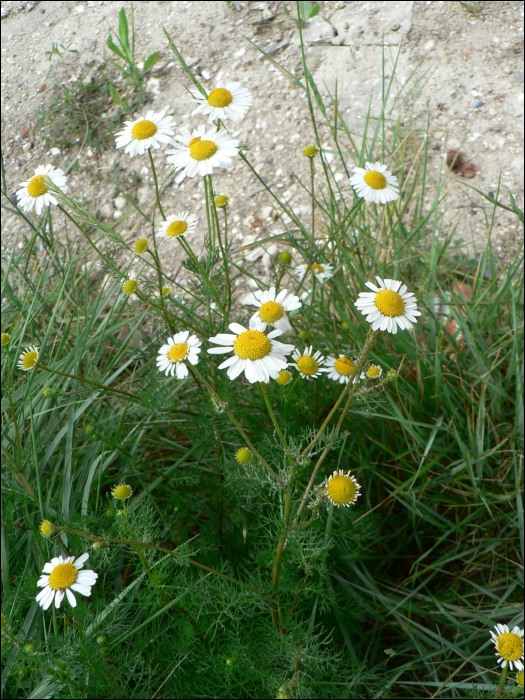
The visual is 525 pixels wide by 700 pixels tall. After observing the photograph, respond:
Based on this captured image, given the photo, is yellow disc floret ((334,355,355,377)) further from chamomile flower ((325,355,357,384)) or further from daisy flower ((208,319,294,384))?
daisy flower ((208,319,294,384))

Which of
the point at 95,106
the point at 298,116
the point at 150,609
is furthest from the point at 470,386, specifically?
the point at 95,106

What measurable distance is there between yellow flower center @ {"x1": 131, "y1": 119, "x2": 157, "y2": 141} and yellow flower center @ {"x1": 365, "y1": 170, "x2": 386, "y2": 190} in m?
0.50

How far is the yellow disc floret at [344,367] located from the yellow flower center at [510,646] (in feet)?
2.03

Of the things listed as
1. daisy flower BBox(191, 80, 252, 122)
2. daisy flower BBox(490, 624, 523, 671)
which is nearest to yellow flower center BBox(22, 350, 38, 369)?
daisy flower BBox(191, 80, 252, 122)

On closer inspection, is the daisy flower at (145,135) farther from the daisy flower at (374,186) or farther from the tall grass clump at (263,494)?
the daisy flower at (374,186)

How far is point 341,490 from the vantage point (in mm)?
925

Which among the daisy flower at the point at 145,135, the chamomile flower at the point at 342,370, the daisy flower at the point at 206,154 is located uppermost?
the daisy flower at the point at 145,135

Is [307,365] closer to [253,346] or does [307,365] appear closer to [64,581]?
[253,346]

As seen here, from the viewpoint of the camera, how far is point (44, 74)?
2.31 meters

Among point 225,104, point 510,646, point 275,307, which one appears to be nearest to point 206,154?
point 225,104

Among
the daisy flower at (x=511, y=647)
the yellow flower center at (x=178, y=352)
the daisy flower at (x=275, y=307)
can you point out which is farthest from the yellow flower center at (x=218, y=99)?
the daisy flower at (x=511, y=647)

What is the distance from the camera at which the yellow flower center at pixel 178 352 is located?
1.02 metres

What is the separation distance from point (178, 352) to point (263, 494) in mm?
552

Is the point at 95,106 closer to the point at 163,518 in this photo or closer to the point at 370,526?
the point at 163,518
